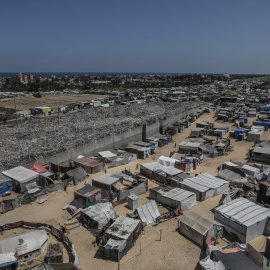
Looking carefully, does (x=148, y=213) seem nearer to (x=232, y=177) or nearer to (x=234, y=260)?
(x=234, y=260)

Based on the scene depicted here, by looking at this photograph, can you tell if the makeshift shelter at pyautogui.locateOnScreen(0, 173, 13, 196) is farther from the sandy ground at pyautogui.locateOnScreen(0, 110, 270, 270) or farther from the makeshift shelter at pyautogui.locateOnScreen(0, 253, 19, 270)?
the makeshift shelter at pyautogui.locateOnScreen(0, 253, 19, 270)

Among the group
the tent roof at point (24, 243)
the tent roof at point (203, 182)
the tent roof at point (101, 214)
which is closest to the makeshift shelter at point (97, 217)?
the tent roof at point (101, 214)

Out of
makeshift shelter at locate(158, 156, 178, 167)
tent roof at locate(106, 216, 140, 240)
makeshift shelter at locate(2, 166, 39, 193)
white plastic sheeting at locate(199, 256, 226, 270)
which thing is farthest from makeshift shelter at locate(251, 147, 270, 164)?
makeshift shelter at locate(2, 166, 39, 193)

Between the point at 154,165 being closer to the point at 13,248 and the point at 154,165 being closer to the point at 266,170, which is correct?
the point at 266,170

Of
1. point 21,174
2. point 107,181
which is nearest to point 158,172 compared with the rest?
point 107,181

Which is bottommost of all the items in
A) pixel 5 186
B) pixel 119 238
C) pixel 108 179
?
pixel 5 186

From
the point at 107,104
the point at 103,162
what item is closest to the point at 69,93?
the point at 107,104

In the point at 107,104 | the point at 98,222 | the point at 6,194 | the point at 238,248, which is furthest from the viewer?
the point at 107,104
